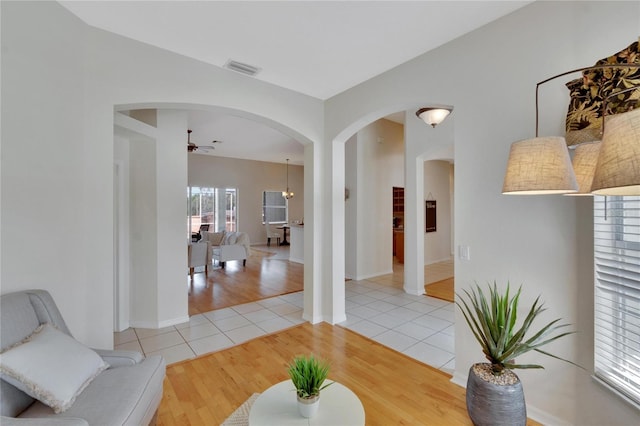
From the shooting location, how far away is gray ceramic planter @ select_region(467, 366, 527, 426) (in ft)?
5.73

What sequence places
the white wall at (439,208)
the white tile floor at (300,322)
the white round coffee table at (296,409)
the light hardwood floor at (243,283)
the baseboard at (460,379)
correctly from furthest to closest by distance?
the white wall at (439,208), the light hardwood floor at (243,283), the white tile floor at (300,322), the baseboard at (460,379), the white round coffee table at (296,409)

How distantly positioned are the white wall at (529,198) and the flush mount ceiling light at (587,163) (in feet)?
1.77

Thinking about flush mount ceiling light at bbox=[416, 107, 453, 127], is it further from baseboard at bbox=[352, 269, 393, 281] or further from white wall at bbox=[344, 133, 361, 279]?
baseboard at bbox=[352, 269, 393, 281]

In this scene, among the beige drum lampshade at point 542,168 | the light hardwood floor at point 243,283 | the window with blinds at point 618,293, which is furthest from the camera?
the light hardwood floor at point 243,283

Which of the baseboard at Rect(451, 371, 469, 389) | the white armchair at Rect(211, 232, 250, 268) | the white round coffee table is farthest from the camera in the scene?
the white armchair at Rect(211, 232, 250, 268)

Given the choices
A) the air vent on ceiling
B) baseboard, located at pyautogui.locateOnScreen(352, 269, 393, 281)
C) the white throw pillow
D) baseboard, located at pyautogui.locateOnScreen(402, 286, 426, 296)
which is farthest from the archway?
baseboard, located at pyautogui.locateOnScreen(352, 269, 393, 281)

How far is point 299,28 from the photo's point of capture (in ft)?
7.63

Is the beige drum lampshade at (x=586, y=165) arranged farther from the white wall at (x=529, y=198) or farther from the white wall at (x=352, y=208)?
the white wall at (x=352, y=208)

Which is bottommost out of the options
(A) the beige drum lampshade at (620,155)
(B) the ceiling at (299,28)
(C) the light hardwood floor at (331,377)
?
(C) the light hardwood floor at (331,377)

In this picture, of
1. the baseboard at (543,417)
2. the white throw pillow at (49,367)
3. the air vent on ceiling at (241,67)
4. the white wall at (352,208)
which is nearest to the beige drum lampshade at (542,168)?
the baseboard at (543,417)

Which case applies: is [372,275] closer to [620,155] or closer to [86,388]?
[86,388]

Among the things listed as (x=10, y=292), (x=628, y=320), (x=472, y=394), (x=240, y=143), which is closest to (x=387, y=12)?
(x=628, y=320)

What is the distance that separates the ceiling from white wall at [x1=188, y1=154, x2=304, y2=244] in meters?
7.37

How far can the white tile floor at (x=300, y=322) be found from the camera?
10.0 ft
